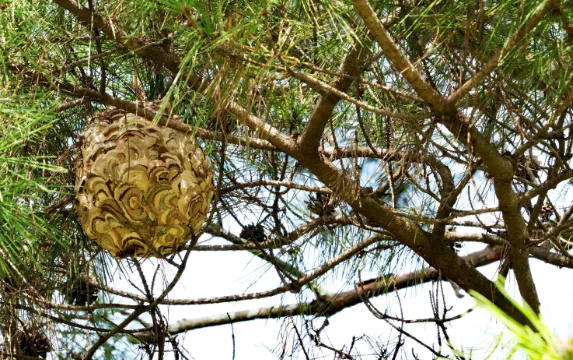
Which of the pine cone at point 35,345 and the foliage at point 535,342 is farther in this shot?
the pine cone at point 35,345

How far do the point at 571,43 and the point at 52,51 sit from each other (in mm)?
879

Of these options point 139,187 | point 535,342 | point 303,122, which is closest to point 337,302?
point 303,122

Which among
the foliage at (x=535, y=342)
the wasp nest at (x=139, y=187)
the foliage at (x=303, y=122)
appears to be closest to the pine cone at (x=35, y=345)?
the foliage at (x=303, y=122)

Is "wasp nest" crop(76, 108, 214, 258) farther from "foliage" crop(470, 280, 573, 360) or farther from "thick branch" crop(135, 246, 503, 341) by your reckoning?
"foliage" crop(470, 280, 573, 360)

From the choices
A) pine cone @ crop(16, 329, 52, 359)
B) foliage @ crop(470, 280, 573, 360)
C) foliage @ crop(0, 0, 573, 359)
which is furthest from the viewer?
pine cone @ crop(16, 329, 52, 359)

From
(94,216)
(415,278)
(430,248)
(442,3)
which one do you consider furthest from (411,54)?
(415,278)

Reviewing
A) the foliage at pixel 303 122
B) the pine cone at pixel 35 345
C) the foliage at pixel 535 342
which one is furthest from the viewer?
the pine cone at pixel 35 345

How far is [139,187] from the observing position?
1.37 m

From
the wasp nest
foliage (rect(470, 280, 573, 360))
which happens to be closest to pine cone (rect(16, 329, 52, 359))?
the wasp nest

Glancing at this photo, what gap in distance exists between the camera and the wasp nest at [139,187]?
1.37 metres

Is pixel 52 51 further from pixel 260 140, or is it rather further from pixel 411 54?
pixel 411 54

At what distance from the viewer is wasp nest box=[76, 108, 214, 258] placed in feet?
4.50

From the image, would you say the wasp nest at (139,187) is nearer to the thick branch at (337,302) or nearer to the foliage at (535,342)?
the thick branch at (337,302)

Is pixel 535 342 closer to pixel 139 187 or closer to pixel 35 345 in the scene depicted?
pixel 139 187
